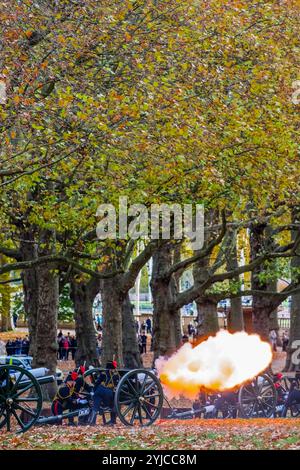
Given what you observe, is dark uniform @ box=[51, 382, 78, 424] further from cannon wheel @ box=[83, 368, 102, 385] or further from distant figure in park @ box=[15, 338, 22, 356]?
distant figure in park @ box=[15, 338, 22, 356]

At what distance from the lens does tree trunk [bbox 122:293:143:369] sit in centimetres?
3691

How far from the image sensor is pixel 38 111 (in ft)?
64.6

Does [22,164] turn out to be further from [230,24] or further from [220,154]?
→ [230,24]

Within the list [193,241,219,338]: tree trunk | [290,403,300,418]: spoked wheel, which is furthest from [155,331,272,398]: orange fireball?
[193,241,219,338]: tree trunk

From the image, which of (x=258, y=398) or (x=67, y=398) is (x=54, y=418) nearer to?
(x=67, y=398)

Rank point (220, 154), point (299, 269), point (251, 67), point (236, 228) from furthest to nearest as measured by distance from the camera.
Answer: point (299, 269) → point (236, 228) → point (251, 67) → point (220, 154)

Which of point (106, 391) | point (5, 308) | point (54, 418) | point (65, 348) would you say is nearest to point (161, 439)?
point (54, 418)

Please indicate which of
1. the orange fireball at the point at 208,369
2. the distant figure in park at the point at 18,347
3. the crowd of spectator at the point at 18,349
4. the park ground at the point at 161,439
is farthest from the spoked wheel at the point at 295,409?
the distant figure in park at the point at 18,347

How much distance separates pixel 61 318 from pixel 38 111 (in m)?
36.6

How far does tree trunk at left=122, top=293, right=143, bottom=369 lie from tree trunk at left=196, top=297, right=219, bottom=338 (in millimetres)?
4134

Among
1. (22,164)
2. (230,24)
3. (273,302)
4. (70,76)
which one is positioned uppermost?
(230,24)

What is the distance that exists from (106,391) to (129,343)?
1620 cm

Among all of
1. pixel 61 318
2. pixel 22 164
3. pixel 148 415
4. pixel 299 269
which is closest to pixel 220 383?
pixel 148 415

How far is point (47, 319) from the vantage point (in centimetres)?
2772
